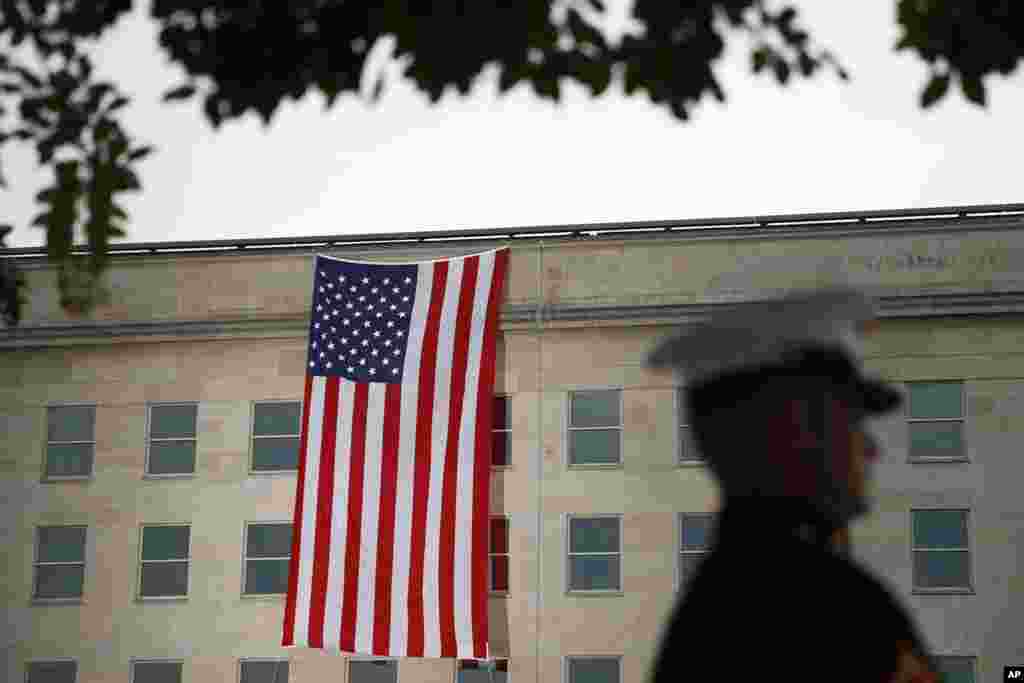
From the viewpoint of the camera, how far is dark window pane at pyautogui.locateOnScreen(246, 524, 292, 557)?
125ft

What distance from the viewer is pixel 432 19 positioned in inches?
222

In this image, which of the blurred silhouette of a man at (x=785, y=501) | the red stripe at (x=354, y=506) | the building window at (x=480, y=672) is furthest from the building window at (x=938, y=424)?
the blurred silhouette of a man at (x=785, y=501)

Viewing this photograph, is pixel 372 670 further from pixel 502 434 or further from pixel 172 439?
pixel 172 439

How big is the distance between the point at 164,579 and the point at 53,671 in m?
3.16

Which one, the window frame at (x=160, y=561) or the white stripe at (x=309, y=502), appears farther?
the window frame at (x=160, y=561)

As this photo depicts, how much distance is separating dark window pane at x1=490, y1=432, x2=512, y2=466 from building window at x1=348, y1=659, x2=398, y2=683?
4.79m

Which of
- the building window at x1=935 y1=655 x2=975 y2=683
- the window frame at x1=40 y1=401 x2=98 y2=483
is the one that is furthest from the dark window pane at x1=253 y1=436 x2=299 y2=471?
the building window at x1=935 y1=655 x2=975 y2=683

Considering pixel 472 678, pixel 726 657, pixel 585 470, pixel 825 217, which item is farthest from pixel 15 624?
pixel 726 657

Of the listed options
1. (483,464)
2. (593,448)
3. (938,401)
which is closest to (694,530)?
(593,448)

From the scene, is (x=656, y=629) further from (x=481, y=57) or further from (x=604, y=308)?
(x=481, y=57)

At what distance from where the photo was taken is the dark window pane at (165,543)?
38.6 m

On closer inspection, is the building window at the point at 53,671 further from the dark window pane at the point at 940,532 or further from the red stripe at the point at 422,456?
the dark window pane at the point at 940,532

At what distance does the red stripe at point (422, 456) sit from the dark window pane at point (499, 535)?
7535 mm

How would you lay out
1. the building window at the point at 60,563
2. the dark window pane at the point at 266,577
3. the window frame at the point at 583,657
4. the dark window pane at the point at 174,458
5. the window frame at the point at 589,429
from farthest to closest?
the dark window pane at the point at 174,458, the building window at the point at 60,563, the dark window pane at the point at 266,577, the window frame at the point at 589,429, the window frame at the point at 583,657
